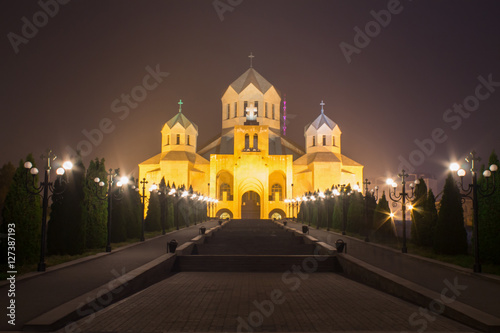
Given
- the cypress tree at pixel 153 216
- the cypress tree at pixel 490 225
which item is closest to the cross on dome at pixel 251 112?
the cypress tree at pixel 153 216

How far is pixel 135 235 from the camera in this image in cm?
2025

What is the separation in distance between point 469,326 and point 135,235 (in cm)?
1674

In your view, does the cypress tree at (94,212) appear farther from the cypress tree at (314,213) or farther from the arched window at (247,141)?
the arched window at (247,141)

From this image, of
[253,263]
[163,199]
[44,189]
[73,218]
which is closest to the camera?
[44,189]

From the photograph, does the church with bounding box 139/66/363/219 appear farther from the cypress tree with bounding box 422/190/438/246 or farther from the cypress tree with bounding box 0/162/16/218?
the cypress tree with bounding box 422/190/438/246

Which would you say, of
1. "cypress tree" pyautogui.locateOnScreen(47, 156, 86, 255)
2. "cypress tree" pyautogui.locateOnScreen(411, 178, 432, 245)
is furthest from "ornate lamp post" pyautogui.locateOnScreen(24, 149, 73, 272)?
"cypress tree" pyautogui.locateOnScreen(411, 178, 432, 245)

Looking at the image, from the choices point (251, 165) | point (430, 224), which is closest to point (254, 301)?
point (430, 224)

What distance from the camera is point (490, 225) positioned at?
37.7ft

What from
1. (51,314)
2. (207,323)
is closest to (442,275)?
(207,323)

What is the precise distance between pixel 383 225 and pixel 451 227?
23.2ft

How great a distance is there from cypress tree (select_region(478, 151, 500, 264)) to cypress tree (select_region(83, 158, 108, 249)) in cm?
1228

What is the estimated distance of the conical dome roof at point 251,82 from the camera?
6475 cm

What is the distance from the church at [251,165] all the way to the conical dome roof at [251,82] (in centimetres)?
25

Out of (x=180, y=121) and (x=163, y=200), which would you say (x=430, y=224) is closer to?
(x=163, y=200)
